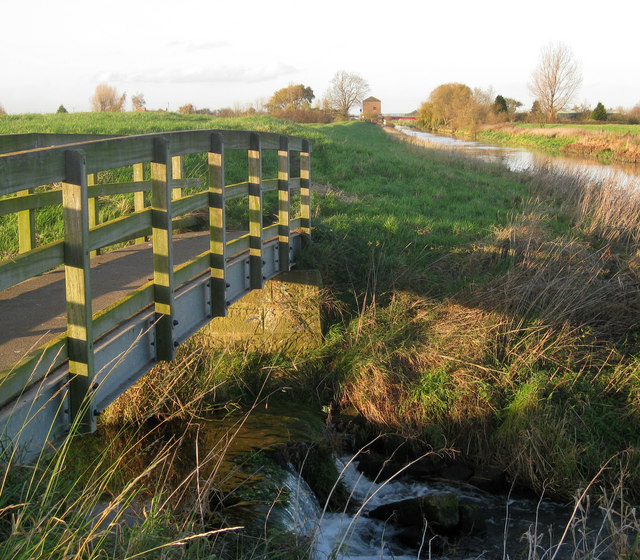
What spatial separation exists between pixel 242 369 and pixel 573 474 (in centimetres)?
410

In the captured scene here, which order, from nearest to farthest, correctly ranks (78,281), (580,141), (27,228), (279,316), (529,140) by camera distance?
(78,281)
(27,228)
(279,316)
(580,141)
(529,140)

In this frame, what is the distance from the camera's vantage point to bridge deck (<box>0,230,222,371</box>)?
491cm

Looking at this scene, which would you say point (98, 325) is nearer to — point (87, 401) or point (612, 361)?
point (87, 401)

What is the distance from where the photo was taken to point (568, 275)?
11.2 metres

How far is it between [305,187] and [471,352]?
3.39 m

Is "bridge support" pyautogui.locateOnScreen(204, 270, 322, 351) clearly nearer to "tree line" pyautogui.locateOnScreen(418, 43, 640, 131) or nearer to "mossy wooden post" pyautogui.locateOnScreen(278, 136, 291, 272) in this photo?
"mossy wooden post" pyautogui.locateOnScreen(278, 136, 291, 272)

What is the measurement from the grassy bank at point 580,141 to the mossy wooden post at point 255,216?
33.5 meters

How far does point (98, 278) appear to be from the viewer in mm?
6977

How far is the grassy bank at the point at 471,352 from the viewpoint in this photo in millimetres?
8133

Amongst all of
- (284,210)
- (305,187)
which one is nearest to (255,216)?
(284,210)

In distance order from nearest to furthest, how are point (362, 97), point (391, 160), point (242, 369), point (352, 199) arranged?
point (242, 369), point (352, 199), point (391, 160), point (362, 97)

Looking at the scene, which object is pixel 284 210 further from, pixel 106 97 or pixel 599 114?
pixel 599 114

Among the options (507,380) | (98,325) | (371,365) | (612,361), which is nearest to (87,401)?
(98,325)

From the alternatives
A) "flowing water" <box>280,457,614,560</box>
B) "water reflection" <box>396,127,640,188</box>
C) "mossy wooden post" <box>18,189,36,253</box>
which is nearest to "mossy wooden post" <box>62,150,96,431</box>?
"flowing water" <box>280,457,614,560</box>
